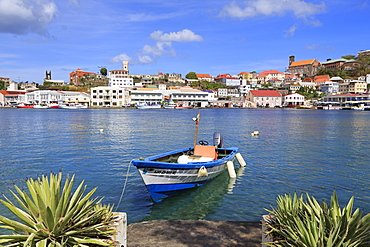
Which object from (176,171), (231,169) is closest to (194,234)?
(176,171)

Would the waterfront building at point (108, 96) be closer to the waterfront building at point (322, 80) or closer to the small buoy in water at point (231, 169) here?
the small buoy in water at point (231, 169)

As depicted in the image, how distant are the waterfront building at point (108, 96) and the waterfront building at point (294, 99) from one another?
287 feet

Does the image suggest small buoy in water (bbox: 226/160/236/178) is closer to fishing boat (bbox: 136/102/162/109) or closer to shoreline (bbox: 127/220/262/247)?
shoreline (bbox: 127/220/262/247)

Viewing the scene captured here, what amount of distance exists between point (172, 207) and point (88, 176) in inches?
273

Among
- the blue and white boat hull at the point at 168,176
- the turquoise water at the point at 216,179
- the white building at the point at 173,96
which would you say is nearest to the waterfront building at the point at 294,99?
the white building at the point at 173,96

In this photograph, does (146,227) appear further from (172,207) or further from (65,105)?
(65,105)

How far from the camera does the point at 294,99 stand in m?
147

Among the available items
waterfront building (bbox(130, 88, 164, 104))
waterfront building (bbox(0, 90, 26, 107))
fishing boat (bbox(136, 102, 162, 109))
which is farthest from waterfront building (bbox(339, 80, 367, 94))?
waterfront building (bbox(0, 90, 26, 107))

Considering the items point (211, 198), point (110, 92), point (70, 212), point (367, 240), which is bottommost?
point (211, 198)

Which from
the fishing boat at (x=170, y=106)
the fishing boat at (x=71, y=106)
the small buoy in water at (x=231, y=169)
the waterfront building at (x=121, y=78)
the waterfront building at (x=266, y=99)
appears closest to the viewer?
the small buoy in water at (x=231, y=169)

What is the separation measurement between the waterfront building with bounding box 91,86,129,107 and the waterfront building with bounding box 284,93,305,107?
287ft

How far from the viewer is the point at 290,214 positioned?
5461 millimetres

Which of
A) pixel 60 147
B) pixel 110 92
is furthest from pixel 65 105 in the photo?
pixel 60 147

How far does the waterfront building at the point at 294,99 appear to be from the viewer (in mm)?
147000
